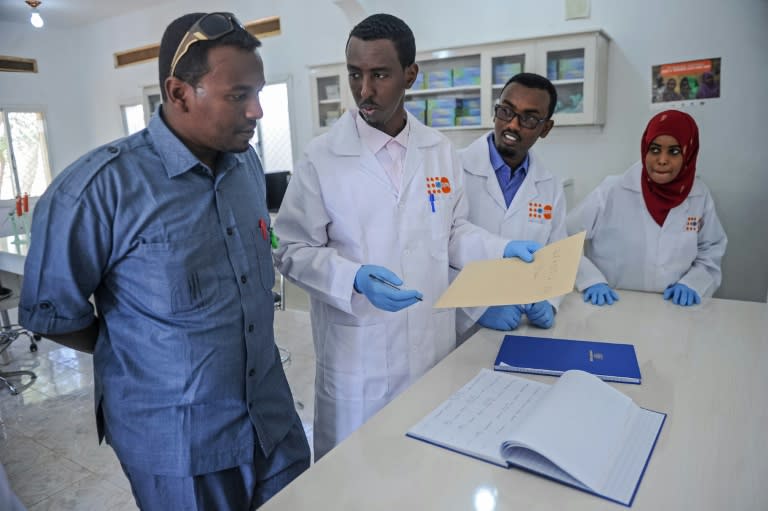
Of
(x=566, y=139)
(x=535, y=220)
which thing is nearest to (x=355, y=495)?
(x=535, y=220)

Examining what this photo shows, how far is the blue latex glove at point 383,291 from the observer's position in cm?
119

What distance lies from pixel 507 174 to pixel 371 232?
0.67m

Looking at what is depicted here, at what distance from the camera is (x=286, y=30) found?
516cm

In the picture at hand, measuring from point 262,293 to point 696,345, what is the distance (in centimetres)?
106

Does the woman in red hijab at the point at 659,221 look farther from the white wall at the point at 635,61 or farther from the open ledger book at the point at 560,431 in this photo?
the white wall at the point at 635,61

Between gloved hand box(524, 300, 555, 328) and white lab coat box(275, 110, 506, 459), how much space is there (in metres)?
0.19

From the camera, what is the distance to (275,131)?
18.4 ft

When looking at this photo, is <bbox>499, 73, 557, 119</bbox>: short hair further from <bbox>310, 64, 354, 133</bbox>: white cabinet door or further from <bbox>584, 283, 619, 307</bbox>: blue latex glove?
<bbox>310, 64, 354, 133</bbox>: white cabinet door

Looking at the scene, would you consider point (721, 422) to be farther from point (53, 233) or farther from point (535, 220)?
point (53, 233)

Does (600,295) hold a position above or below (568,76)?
below

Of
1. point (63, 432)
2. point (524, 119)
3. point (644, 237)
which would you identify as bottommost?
point (63, 432)

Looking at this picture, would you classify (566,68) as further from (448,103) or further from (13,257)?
(13,257)

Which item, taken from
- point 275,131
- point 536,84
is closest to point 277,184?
point 275,131

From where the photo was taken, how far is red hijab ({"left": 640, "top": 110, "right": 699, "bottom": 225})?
6.41 feet
